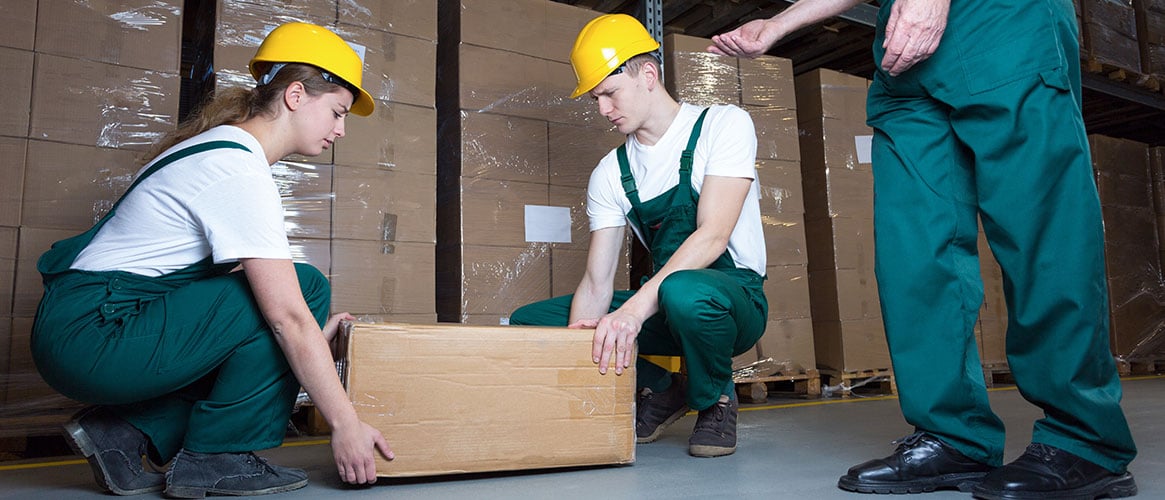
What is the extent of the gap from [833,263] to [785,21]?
2.46m

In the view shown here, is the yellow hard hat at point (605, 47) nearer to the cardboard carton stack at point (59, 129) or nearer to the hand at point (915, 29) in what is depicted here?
the hand at point (915, 29)

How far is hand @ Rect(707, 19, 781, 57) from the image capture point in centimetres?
200

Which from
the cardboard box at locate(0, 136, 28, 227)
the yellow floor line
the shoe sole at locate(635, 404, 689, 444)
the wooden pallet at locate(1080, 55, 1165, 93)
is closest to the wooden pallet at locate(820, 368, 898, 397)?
the yellow floor line

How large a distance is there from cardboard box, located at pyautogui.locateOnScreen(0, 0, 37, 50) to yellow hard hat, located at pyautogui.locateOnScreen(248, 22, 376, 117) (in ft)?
3.99

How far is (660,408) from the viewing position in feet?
8.34

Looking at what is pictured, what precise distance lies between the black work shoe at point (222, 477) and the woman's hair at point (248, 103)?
696 millimetres

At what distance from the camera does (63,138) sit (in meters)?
2.66

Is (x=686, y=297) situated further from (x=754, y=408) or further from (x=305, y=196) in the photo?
(x=754, y=408)

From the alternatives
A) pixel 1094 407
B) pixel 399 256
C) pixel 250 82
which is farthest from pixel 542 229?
pixel 1094 407

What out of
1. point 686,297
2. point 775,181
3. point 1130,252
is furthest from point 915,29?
point 1130,252

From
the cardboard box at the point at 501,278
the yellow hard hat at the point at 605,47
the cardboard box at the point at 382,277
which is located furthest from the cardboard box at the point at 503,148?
the yellow hard hat at the point at 605,47

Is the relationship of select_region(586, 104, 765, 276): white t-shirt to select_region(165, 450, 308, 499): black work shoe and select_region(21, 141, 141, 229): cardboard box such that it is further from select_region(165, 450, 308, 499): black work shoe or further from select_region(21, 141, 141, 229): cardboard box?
select_region(21, 141, 141, 229): cardboard box

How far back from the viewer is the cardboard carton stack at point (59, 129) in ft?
8.44

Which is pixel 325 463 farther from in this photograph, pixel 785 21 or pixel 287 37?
pixel 785 21
